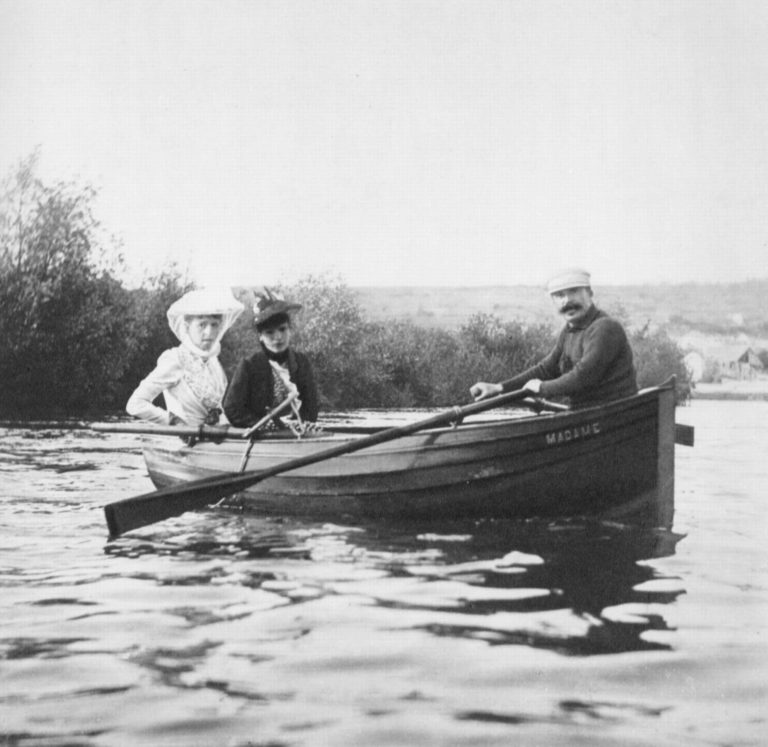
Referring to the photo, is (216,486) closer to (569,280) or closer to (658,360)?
(569,280)

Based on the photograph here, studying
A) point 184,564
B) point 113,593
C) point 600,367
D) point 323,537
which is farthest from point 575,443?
point 113,593

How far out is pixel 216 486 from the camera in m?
7.30

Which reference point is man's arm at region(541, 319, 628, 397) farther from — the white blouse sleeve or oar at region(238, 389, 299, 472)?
the white blouse sleeve

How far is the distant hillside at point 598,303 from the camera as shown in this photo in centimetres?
2003

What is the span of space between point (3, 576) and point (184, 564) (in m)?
1.01

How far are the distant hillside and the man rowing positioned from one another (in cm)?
579

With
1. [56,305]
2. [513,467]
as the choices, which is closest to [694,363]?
[56,305]

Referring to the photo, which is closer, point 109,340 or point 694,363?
point 109,340

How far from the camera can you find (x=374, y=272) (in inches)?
1526

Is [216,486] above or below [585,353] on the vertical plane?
below

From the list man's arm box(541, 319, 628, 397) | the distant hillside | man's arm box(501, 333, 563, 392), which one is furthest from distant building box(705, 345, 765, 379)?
man's arm box(541, 319, 628, 397)

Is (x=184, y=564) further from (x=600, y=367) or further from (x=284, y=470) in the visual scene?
(x=600, y=367)

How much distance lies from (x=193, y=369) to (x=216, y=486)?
1354mm

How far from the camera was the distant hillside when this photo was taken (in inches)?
789
